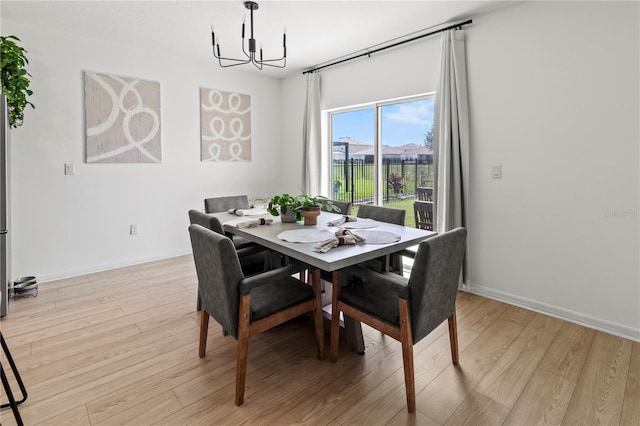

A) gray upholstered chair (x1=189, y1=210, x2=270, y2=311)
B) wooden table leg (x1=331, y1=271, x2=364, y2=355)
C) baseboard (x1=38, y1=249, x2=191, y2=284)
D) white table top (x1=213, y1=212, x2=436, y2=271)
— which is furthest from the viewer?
baseboard (x1=38, y1=249, x2=191, y2=284)

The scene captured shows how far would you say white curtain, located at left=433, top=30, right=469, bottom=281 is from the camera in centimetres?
304

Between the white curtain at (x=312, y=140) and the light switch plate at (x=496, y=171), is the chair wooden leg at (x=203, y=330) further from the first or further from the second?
the white curtain at (x=312, y=140)

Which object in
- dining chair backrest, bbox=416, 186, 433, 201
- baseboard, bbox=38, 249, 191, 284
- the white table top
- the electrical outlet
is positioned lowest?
baseboard, bbox=38, 249, 191, 284

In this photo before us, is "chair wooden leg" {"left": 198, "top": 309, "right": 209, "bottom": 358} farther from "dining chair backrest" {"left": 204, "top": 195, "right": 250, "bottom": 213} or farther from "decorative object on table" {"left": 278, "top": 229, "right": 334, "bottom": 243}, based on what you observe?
"dining chair backrest" {"left": 204, "top": 195, "right": 250, "bottom": 213}

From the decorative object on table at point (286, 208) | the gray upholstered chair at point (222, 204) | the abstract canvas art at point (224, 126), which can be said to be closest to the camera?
the decorative object on table at point (286, 208)

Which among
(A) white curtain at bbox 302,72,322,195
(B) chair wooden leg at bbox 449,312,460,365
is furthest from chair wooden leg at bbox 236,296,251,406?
(A) white curtain at bbox 302,72,322,195

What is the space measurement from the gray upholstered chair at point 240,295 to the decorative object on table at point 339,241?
22 cm

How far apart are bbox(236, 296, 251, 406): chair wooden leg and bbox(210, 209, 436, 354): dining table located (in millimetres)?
359

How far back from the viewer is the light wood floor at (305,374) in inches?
65.2

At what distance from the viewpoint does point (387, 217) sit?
2.73m

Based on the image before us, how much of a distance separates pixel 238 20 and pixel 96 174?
2.21 metres

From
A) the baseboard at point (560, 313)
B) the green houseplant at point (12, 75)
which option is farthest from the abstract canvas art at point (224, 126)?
the baseboard at point (560, 313)

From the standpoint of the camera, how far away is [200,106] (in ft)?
14.3

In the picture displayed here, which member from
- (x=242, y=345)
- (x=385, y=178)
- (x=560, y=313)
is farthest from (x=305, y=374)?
(x=385, y=178)
